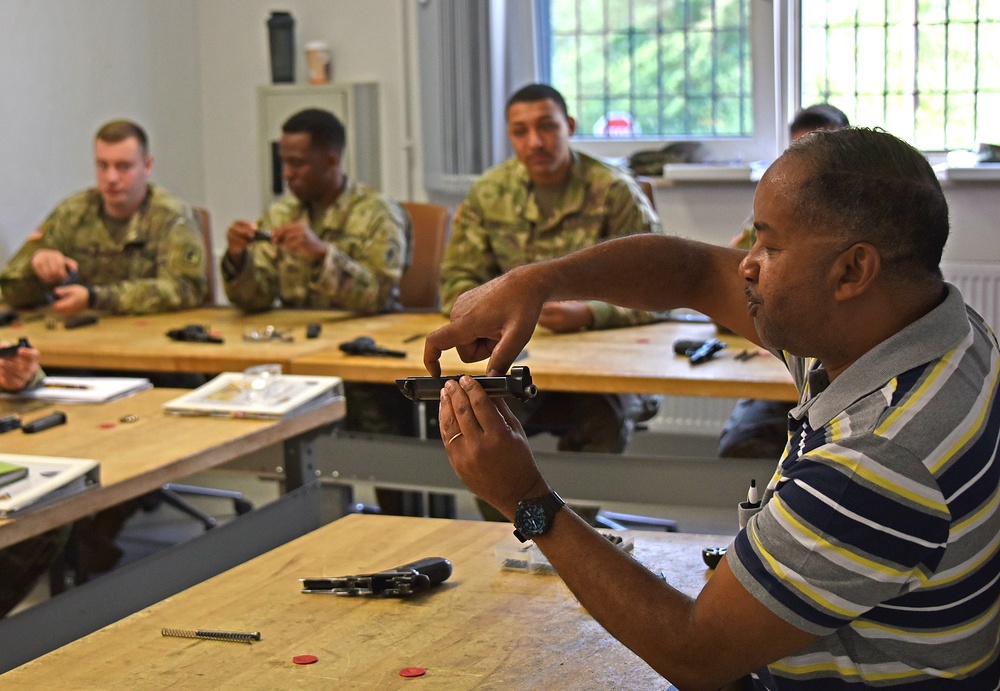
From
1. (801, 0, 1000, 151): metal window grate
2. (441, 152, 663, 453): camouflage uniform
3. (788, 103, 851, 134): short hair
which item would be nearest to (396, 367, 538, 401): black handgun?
(441, 152, 663, 453): camouflage uniform

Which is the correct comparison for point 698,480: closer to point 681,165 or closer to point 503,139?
point 681,165

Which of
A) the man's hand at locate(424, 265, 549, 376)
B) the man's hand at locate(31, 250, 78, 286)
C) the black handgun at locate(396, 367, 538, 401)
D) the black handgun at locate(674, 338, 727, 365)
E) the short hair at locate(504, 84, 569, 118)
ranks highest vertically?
the short hair at locate(504, 84, 569, 118)

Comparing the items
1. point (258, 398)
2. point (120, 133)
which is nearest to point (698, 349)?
point (258, 398)

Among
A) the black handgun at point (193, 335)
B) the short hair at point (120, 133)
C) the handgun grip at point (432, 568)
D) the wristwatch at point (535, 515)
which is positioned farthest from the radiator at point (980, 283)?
the wristwatch at point (535, 515)

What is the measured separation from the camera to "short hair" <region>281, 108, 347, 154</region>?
174 inches

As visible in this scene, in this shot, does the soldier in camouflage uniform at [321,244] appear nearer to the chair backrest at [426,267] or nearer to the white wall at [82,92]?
the chair backrest at [426,267]

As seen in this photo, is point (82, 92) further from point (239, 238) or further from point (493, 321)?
point (493, 321)

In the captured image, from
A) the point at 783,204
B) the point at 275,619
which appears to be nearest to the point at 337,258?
the point at 275,619

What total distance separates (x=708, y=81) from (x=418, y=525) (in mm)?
3965

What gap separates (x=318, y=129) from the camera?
4.41 m

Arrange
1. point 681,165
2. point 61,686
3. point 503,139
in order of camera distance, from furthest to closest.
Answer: point 503,139
point 681,165
point 61,686

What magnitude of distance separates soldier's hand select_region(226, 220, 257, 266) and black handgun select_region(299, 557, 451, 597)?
99.4 inches

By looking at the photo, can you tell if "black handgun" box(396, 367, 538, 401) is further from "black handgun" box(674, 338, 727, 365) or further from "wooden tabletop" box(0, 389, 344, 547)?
"black handgun" box(674, 338, 727, 365)

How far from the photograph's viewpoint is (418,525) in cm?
201
